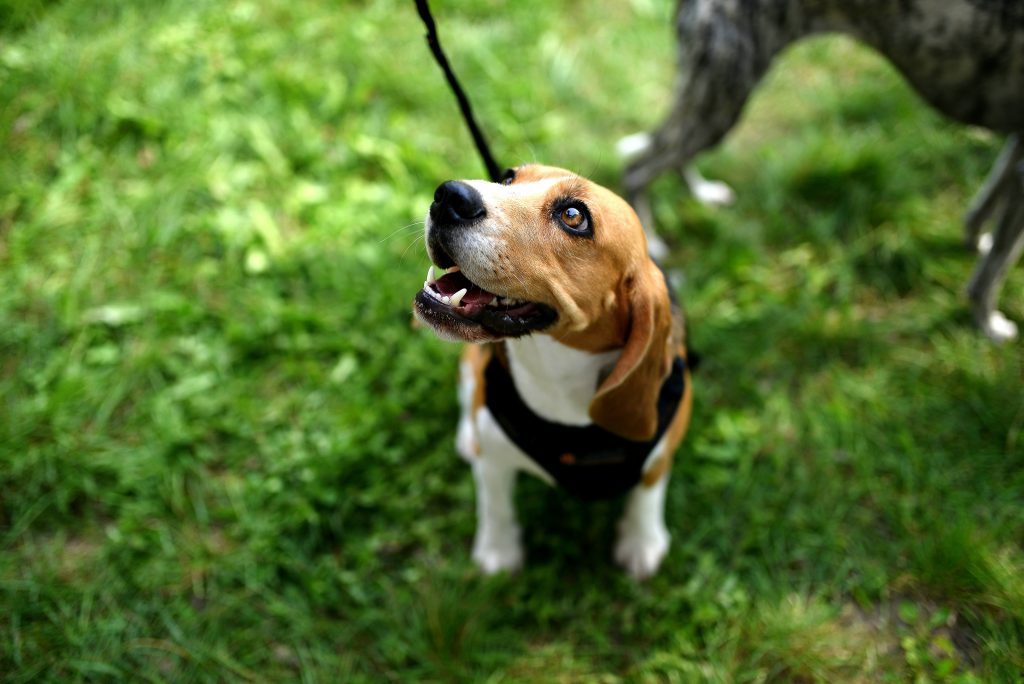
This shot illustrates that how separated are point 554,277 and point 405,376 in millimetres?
1702

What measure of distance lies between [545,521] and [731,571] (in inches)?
30.4

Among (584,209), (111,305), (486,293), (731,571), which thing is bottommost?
(731,571)

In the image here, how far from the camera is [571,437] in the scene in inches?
94.9

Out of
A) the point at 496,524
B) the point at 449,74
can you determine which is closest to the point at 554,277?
the point at 449,74

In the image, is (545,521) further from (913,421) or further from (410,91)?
(410,91)

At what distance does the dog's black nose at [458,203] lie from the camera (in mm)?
1893

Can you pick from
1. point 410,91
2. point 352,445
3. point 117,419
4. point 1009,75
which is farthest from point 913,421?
point 117,419

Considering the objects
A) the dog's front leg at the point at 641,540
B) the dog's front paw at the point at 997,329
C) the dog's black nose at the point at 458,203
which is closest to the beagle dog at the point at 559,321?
the dog's black nose at the point at 458,203

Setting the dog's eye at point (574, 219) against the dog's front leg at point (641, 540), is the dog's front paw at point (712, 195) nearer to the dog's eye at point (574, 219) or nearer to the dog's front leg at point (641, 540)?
the dog's front leg at point (641, 540)

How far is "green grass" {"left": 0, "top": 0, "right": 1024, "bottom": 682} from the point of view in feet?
9.48

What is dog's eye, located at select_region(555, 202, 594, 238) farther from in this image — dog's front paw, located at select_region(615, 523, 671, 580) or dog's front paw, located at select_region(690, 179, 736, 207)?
dog's front paw, located at select_region(690, 179, 736, 207)

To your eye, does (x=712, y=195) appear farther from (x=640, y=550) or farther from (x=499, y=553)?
(x=499, y=553)

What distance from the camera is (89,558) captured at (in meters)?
3.05

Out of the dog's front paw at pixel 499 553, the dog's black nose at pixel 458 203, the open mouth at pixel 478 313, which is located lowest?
the dog's front paw at pixel 499 553
